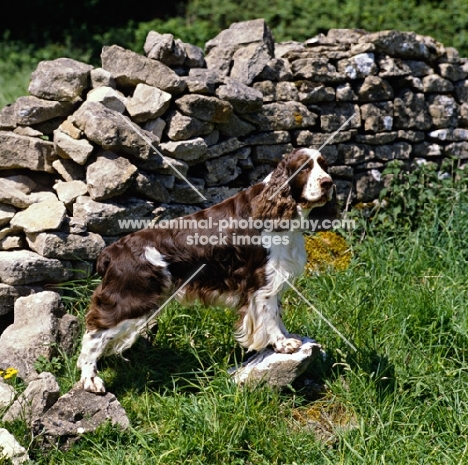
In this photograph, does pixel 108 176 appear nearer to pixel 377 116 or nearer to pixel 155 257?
pixel 155 257

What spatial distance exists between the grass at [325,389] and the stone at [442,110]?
197cm

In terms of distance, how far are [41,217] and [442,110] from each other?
405cm

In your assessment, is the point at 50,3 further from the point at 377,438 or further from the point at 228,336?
the point at 377,438

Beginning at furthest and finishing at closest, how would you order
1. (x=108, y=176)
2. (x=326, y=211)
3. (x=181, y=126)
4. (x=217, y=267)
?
(x=181, y=126) → (x=108, y=176) → (x=326, y=211) → (x=217, y=267)

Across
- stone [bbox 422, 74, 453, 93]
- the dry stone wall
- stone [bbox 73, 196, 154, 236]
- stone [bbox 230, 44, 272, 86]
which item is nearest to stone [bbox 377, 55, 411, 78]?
the dry stone wall

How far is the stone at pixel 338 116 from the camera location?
21.9ft

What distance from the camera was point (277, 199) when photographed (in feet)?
14.5

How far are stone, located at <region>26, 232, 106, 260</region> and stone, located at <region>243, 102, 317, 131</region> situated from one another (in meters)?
1.74

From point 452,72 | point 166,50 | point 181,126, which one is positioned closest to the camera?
point 181,126

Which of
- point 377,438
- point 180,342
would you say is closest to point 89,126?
point 180,342

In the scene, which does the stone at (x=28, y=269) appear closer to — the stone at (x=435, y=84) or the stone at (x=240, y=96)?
the stone at (x=240, y=96)

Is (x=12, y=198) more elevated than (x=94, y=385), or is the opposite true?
(x=12, y=198)

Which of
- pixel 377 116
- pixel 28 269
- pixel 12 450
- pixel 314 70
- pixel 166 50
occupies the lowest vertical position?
pixel 12 450

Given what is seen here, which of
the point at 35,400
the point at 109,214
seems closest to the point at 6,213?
the point at 109,214
